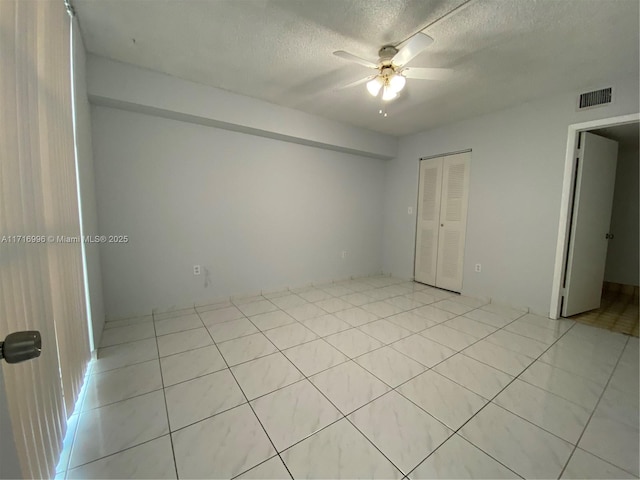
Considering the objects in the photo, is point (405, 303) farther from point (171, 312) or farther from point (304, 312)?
point (171, 312)

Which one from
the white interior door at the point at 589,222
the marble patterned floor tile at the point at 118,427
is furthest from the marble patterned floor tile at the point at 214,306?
the white interior door at the point at 589,222

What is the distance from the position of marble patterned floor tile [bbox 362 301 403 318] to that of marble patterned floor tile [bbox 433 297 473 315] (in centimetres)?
59

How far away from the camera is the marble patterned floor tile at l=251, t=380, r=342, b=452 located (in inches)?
53.9

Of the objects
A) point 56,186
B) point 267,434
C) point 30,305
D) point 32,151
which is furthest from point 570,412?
point 56,186

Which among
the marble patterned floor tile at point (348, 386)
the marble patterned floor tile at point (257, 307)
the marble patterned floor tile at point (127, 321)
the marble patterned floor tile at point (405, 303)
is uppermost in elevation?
the marble patterned floor tile at point (127, 321)

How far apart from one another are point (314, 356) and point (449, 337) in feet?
4.48

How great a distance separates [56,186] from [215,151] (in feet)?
6.53

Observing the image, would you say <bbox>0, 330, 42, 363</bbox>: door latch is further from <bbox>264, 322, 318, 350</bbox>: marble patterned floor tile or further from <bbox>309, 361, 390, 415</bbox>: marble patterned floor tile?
<bbox>264, 322, 318, 350</bbox>: marble patterned floor tile

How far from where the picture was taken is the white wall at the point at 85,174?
1.83m

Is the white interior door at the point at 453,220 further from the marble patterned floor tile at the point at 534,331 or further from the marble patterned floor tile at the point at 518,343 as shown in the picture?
the marble patterned floor tile at the point at 518,343

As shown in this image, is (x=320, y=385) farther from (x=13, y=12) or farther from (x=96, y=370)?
(x=13, y=12)

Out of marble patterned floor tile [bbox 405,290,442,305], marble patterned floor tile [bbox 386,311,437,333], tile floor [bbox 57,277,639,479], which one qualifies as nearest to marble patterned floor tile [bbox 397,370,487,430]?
tile floor [bbox 57,277,639,479]

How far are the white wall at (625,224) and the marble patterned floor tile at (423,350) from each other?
4.04 meters

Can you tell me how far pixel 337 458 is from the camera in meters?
1.24
